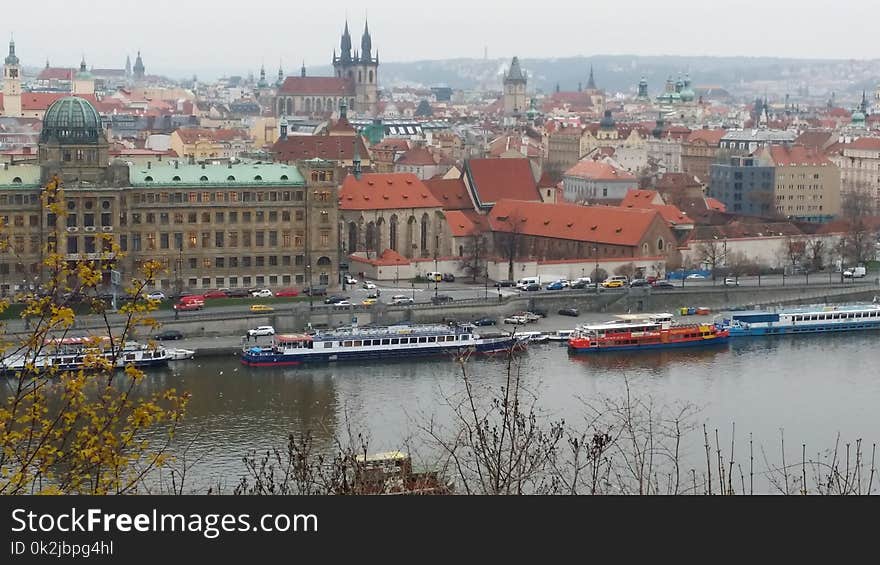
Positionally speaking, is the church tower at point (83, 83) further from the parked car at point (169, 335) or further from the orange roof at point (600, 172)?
the parked car at point (169, 335)

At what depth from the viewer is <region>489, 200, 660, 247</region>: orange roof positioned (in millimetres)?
31406

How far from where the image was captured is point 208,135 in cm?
5462

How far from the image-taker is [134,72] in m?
133

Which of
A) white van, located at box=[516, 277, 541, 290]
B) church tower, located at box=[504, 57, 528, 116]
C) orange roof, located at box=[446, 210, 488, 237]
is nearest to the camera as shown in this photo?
white van, located at box=[516, 277, 541, 290]

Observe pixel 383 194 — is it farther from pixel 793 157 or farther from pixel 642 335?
pixel 793 157

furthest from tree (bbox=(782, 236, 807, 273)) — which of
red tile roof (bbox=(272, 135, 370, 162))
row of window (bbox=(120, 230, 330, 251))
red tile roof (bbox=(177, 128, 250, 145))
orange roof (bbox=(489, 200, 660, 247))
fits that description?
red tile roof (bbox=(177, 128, 250, 145))

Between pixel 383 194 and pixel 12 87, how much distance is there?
120 feet

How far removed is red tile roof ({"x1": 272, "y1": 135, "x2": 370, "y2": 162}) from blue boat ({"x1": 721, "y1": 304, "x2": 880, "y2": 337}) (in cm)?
1411

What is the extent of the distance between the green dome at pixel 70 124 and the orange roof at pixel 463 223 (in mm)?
7658

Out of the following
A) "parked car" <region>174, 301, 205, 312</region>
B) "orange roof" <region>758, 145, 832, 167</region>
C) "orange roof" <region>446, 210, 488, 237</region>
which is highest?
"orange roof" <region>758, 145, 832, 167</region>

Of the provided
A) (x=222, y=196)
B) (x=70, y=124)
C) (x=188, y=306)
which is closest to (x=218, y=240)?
(x=222, y=196)

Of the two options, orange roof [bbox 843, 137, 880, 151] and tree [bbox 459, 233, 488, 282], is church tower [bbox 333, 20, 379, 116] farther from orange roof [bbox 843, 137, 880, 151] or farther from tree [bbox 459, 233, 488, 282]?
tree [bbox 459, 233, 488, 282]

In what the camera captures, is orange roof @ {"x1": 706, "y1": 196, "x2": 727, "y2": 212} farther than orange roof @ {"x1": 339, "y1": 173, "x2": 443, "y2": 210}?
Yes

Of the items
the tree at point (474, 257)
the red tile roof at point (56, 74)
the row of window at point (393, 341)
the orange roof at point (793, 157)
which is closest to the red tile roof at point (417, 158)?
the orange roof at point (793, 157)
